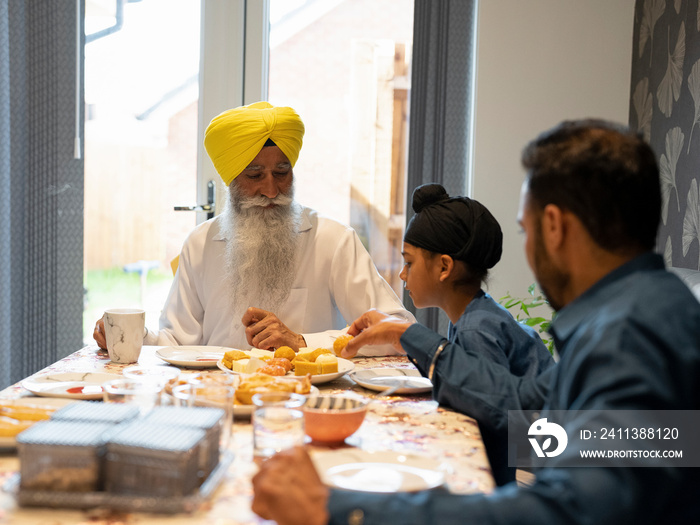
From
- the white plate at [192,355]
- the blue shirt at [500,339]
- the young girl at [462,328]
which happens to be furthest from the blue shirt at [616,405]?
the white plate at [192,355]

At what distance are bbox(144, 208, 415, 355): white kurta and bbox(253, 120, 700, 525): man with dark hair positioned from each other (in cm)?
156

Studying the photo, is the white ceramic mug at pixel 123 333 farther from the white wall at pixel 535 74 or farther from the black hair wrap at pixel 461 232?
the white wall at pixel 535 74

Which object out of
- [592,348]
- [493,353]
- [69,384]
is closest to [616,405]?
[592,348]

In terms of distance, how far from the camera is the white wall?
3.69 metres

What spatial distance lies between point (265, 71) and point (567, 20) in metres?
1.70

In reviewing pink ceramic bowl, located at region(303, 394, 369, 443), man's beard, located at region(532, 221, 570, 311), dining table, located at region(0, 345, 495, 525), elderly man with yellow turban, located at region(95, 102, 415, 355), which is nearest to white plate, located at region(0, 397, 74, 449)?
dining table, located at region(0, 345, 495, 525)

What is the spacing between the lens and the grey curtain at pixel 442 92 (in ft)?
12.4

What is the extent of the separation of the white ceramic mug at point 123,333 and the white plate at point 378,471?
34.9 inches

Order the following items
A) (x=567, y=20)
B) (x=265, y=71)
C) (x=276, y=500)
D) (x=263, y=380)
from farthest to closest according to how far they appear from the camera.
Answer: (x=265, y=71)
(x=567, y=20)
(x=263, y=380)
(x=276, y=500)

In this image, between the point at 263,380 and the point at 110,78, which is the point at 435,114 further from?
the point at 263,380

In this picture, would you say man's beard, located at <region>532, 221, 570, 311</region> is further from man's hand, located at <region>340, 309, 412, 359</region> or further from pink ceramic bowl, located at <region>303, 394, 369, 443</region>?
man's hand, located at <region>340, 309, 412, 359</region>

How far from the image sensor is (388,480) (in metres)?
1.02

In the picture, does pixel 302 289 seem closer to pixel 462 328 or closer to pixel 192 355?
pixel 192 355

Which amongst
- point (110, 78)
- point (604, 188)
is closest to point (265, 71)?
point (110, 78)
